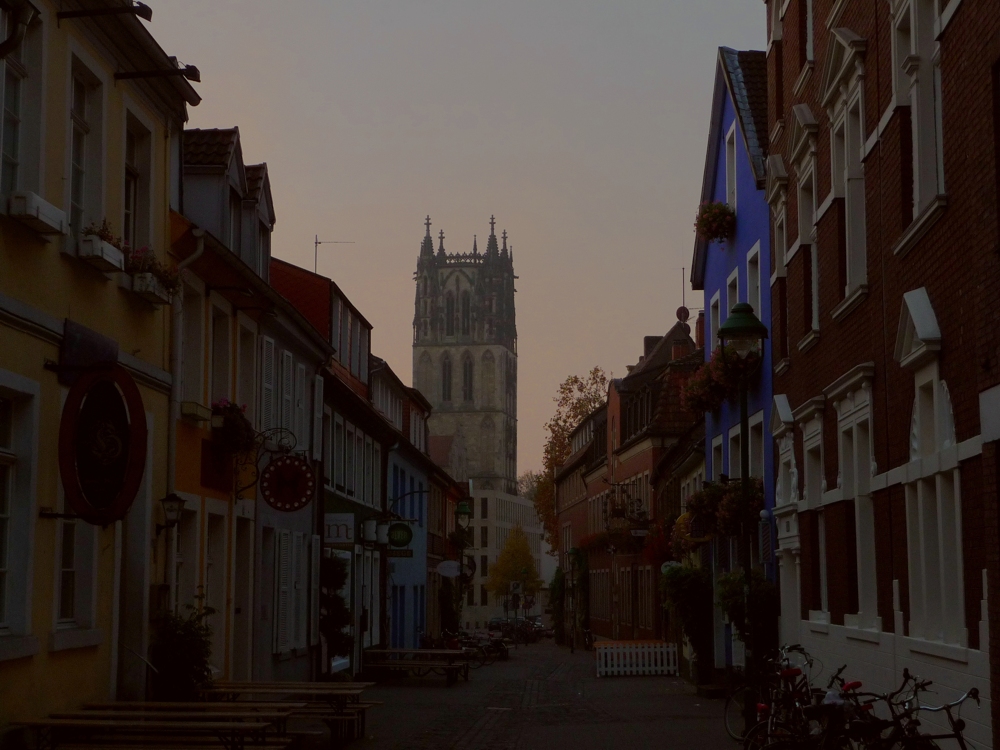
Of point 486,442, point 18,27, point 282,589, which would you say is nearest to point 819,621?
point 282,589

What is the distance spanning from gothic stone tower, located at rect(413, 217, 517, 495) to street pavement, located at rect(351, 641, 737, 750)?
439ft

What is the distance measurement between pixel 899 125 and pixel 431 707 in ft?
47.3

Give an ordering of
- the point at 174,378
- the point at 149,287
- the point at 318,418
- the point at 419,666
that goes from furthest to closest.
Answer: the point at 419,666 → the point at 318,418 → the point at 174,378 → the point at 149,287

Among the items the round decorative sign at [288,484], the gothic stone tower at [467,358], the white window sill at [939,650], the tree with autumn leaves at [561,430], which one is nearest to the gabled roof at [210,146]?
the round decorative sign at [288,484]

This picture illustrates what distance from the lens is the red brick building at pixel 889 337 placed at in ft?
36.8

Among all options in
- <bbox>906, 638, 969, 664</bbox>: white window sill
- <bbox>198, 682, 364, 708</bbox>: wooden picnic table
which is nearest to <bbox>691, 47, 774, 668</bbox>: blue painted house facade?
<bbox>198, 682, 364, 708</bbox>: wooden picnic table

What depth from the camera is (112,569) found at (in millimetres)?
14367

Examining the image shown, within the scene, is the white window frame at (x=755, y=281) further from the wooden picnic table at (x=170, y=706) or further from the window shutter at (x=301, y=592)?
the wooden picnic table at (x=170, y=706)

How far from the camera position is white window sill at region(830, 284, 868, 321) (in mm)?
15594

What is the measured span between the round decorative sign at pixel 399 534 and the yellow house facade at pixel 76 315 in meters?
17.0

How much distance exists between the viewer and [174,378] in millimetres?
16578

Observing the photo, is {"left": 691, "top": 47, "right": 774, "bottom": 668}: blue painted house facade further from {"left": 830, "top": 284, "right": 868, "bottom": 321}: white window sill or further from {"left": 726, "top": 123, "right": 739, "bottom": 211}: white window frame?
{"left": 830, "top": 284, "right": 868, "bottom": 321}: white window sill

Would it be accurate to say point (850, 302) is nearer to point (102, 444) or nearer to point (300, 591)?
point (102, 444)

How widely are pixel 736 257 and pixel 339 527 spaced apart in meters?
8.55
